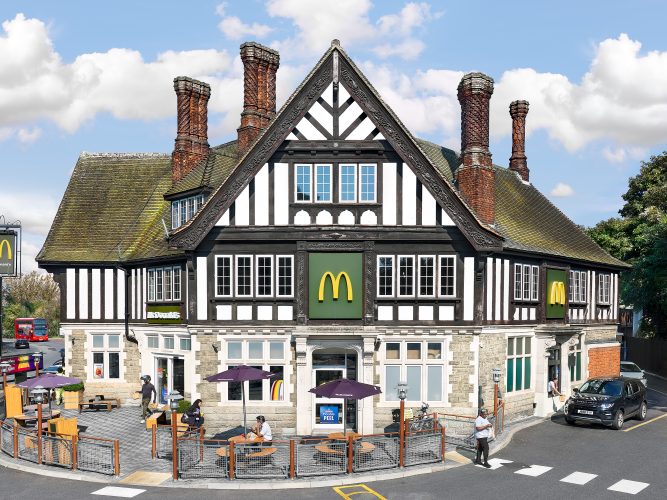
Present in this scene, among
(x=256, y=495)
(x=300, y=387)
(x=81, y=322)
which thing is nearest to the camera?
(x=256, y=495)

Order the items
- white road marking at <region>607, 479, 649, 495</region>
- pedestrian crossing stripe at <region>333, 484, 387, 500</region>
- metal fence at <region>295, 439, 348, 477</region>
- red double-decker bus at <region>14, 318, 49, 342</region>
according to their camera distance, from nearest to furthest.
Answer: pedestrian crossing stripe at <region>333, 484, 387, 500</region> < white road marking at <region>607, 479, 649, 495</region> < metal fence at <region>295, 439, 348, 477</region> < red double-decker bus at <region>14, 318, 49, 342</region>

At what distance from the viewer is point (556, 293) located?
1042 inches

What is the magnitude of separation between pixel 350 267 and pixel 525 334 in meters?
8.48

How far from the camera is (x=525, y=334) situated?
81.6 feet

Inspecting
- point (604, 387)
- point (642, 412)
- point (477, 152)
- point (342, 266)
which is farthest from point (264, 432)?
point (642, 412)

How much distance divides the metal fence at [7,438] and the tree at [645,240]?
118 ft

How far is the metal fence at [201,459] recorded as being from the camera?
1616 cm

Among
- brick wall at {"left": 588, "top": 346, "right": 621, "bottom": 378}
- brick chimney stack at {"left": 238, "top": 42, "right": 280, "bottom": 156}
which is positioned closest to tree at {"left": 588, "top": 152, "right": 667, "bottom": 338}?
brick wall at {"left": 588, "top": 346, "right": 621, "bottom": 378}

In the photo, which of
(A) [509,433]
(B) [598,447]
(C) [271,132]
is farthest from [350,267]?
(B) [598,447]

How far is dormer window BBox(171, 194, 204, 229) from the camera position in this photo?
25.8 m

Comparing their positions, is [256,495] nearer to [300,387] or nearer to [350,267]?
[300,387]

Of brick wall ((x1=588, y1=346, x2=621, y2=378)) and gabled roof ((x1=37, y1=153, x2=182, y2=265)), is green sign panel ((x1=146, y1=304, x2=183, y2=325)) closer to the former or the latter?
gabled roof ((x1=37, y1=153, x2=182, y2=265))

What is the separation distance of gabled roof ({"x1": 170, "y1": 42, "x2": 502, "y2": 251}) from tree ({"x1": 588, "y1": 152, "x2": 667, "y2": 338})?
22704 mm

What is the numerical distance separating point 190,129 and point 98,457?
55.3ft
